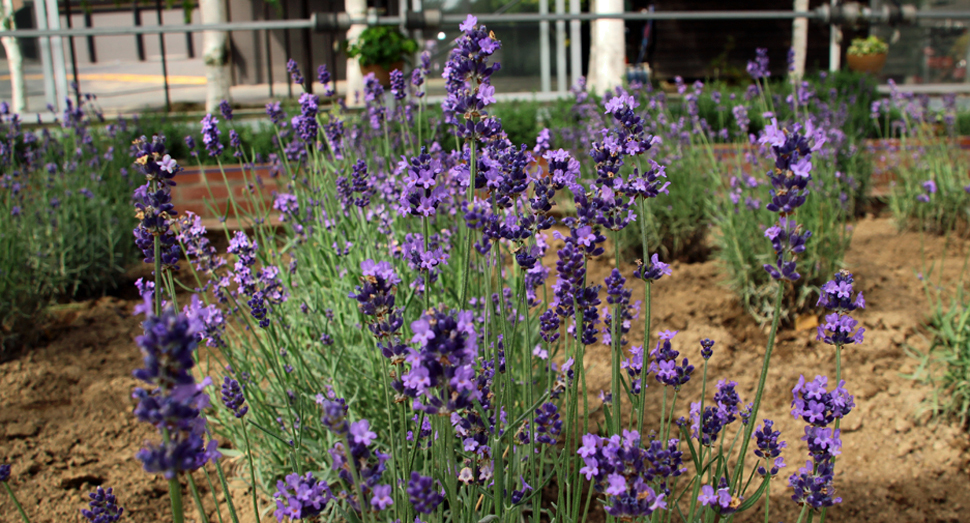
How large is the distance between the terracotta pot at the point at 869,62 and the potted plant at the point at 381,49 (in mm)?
7190

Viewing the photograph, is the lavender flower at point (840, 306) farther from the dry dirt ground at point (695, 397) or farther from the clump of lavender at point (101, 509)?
the clump of lavender at point (101, 509)

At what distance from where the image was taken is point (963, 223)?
4.07 m

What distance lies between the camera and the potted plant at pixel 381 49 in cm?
630

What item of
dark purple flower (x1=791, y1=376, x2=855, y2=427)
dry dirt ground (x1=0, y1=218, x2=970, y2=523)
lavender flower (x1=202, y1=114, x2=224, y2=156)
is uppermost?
lavender flower (x1=202, y1=114, x2=224, y2=156)

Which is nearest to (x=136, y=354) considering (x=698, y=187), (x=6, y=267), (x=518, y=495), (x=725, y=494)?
(x=6, y=267)

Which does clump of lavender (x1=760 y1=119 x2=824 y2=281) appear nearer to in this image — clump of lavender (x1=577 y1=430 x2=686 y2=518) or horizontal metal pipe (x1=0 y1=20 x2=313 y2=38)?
clump of lavender (x1=577 y1=430 x2=686 y2=518)

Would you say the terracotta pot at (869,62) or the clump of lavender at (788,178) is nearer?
the clump of lavender at (788,178)

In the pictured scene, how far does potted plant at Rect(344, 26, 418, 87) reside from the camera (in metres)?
6.30

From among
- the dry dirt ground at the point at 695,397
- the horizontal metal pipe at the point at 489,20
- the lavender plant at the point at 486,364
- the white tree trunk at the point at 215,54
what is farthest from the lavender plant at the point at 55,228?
the white tree trunk at the point at 215,54

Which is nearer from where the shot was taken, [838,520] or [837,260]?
[838,520]

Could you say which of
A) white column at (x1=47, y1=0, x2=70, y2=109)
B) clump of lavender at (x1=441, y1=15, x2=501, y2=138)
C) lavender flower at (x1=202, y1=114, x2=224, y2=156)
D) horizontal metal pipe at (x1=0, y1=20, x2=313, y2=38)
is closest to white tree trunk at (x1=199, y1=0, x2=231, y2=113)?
white column at (x1=47, y1=0, x2=70, y2=109)

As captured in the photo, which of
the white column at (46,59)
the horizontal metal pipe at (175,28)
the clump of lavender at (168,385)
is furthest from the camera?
the white column at (46,59)

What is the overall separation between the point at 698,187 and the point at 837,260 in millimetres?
1013

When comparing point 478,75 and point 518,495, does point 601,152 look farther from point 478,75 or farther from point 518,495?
point 518,495
